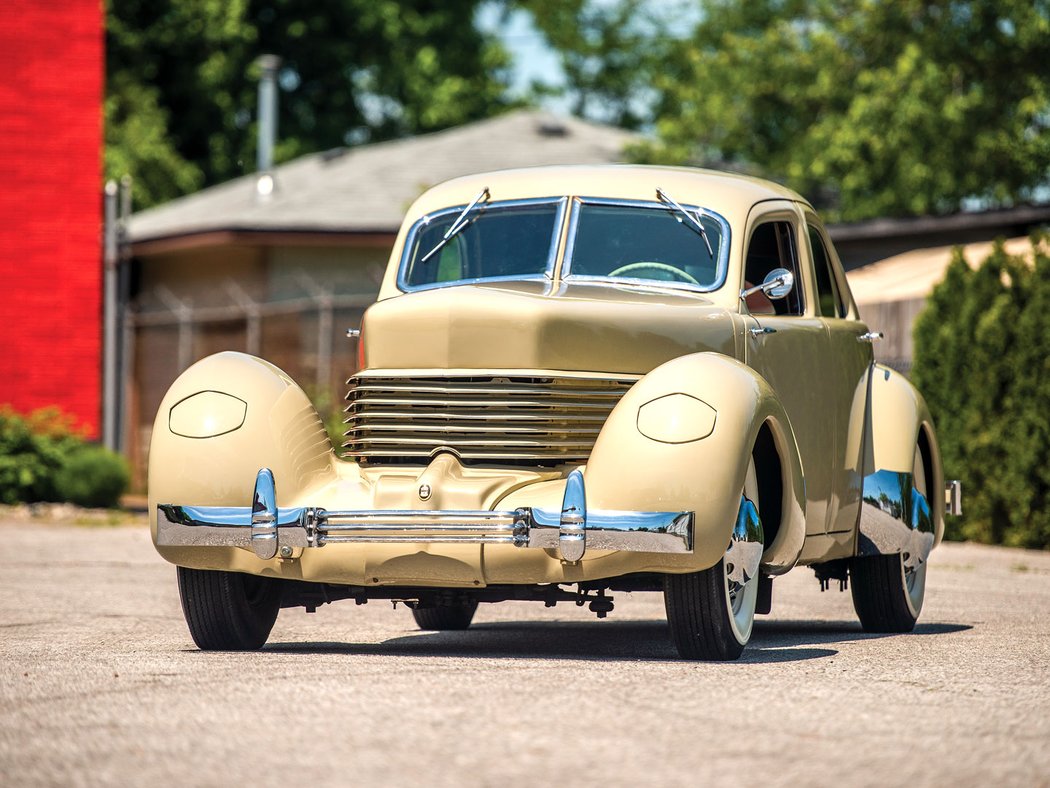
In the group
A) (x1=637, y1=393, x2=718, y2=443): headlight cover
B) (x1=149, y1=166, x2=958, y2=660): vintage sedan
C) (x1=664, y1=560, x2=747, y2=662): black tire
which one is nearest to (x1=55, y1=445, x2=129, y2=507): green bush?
(x1=149, y1=166, x2=958, y2=660): vintage sedan

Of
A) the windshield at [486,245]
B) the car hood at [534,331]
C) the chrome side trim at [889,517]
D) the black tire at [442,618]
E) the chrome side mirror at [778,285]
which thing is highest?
the windshield at [486,245]

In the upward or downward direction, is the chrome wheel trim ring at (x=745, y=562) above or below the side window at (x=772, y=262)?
below

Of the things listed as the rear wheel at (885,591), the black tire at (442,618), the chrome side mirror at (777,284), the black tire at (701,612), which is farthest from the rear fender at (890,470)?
the black tire at (442,618)

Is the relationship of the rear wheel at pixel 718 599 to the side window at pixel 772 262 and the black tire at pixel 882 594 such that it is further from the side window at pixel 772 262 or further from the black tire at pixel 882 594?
the black tire at pixel 882 594

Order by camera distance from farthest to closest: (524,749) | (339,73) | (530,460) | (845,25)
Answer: (339,73) < (845,25) < (530,460) < (524,749)

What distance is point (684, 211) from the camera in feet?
28.7

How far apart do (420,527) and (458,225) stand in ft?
7.21

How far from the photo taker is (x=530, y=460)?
768 cm

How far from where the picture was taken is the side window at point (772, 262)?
8852 mm

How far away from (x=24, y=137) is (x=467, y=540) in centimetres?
A: 1776

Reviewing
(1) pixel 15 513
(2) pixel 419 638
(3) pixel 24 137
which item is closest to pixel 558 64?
(3) pixel 24 137

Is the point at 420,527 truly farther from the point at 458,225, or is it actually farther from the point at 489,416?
the point at 458,225

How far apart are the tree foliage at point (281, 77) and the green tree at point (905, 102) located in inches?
580

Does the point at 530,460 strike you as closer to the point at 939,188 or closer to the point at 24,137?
the point at 24,137
